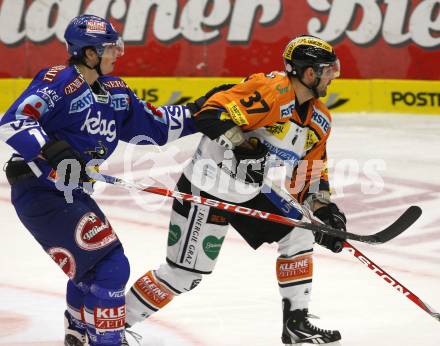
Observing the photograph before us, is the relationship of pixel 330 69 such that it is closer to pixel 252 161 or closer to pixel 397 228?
pixel 252 161

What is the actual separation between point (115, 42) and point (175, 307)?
4.61 feet

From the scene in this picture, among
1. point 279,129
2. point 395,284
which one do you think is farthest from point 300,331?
point 279,129

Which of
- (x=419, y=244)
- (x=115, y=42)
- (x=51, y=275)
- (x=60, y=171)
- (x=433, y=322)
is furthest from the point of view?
(x=419, y=244)

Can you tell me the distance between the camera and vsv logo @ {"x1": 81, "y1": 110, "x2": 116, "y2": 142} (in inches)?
149

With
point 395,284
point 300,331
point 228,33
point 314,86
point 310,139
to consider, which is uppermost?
point 314,86

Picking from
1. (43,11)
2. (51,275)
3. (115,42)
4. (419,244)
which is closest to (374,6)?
(43,11)

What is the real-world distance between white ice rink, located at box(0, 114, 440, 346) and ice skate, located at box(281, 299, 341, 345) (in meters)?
0.20

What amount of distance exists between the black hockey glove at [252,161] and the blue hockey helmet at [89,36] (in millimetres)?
641

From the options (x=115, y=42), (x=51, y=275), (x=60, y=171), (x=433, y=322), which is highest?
(x=115, y=42)

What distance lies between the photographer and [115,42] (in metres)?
3.84

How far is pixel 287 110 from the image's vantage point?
155 inches

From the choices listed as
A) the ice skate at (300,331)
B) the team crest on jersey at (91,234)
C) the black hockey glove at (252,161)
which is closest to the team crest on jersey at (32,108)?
the team crest on jersey at (91,234)

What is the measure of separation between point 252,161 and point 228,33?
5.35 metres

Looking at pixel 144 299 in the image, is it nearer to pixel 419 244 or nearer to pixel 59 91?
pixel 59 91
